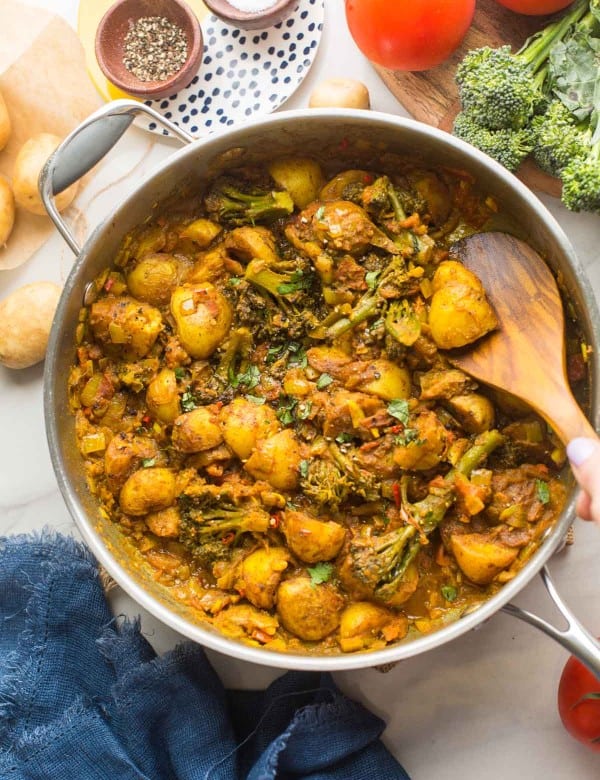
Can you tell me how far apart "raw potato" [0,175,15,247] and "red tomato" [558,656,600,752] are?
2.50 m

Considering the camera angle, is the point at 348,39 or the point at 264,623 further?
the point at 348,39

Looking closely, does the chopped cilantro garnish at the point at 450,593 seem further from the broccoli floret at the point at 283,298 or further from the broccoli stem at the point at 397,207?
the broccoli stem at the point at 397,207

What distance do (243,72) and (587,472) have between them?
1.95 meters

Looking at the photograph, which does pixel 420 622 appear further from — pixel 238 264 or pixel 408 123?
pixel 408 123

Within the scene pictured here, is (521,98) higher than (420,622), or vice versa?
(521,98)

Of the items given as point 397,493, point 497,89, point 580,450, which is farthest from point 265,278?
point 580,450

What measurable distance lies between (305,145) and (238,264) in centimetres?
45

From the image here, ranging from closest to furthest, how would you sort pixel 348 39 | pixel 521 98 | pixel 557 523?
pixel 557 523
pixel 521 98
pixel 348 39

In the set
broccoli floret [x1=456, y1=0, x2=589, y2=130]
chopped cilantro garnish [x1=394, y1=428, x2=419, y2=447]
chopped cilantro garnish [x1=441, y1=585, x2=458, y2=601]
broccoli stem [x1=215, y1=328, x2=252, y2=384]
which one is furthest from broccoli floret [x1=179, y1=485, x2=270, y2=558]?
broccoli floret [x1=456, y1=0, x2=589, y2=130]

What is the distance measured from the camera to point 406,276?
2750mm

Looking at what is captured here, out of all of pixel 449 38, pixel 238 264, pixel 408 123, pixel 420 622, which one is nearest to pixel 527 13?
pixel 449 38

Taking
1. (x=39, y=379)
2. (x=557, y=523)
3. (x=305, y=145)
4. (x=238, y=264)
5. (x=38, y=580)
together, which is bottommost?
(x=38, y=580)

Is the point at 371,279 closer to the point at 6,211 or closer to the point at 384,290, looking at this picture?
the point at 384,290

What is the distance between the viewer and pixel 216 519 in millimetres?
2799
